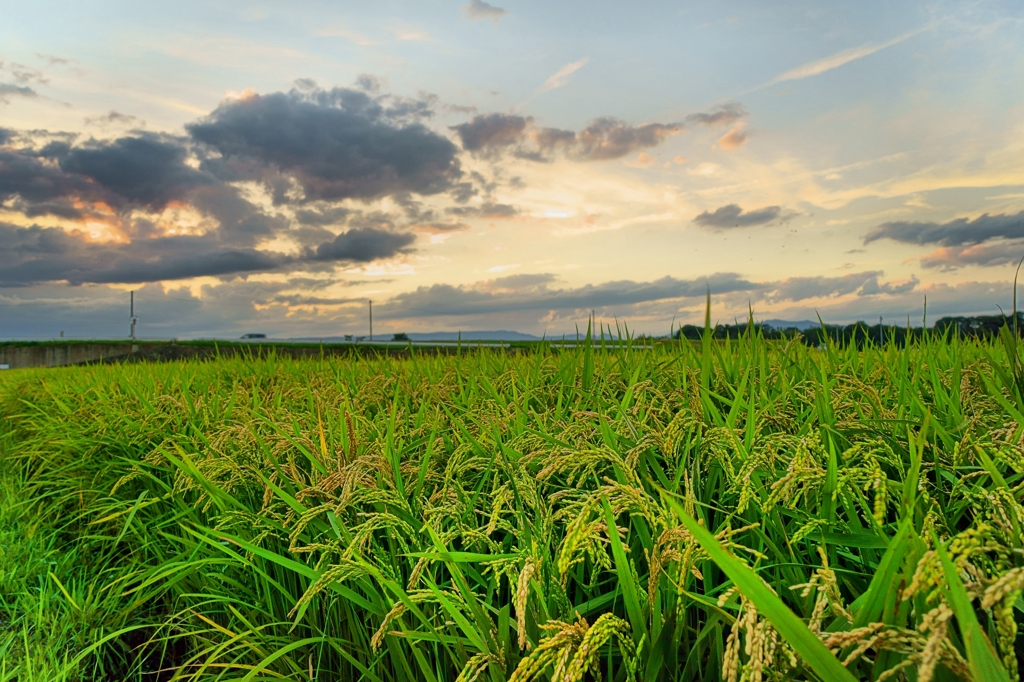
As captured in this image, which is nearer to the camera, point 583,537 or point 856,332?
point 583,537

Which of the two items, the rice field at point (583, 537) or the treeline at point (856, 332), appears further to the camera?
the treeline at point (856, 332)

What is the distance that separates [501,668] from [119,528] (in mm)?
3538

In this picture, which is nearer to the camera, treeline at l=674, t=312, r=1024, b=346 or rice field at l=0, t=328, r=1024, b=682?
rice field at l=0, t=328, r=1024, b=682

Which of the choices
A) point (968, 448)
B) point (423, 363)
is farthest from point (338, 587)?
point (423, 363)

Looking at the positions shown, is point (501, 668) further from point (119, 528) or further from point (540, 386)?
point (119, 528)

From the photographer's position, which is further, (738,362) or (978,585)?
(738,362)

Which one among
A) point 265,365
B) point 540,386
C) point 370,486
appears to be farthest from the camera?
point 265,365

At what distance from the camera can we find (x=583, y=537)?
46.6 inches

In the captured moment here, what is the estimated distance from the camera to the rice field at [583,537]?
3.32ft

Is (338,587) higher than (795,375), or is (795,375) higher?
(795,375)

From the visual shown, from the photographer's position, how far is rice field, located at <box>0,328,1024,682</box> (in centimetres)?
101

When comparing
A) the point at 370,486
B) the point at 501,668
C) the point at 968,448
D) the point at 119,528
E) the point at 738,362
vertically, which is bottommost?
the point at 119,528

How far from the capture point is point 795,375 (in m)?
3.18

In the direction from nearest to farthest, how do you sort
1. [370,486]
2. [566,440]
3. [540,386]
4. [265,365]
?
1. [370,486]
2. [566,440]
3. [540,386]
4. [265,365]
